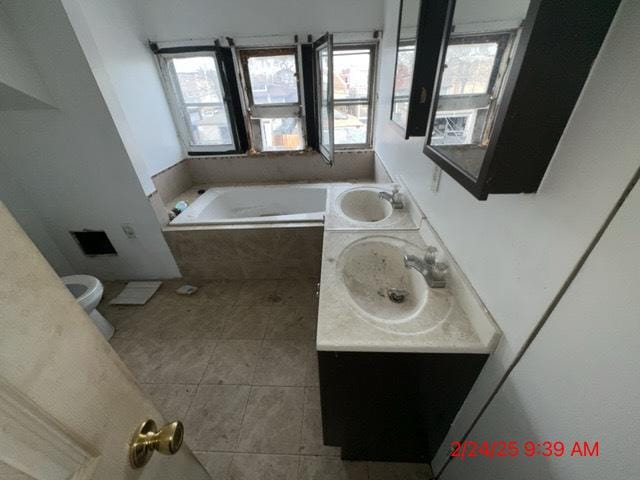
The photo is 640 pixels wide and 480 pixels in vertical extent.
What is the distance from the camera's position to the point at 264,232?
182 cm

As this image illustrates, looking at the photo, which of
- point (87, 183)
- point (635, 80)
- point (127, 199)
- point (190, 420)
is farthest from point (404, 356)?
point (87, 183)

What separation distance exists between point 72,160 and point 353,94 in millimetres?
2246

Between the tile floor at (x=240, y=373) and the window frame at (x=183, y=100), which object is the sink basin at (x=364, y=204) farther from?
the window frame at (x=183, y=100)

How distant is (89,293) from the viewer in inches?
55.5

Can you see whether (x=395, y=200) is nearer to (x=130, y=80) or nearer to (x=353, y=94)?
(x=353, y=94)

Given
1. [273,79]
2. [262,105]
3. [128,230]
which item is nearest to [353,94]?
[273,79]

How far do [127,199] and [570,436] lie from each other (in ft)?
7.34

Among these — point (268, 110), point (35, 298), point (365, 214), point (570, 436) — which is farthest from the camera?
point (268, 110)

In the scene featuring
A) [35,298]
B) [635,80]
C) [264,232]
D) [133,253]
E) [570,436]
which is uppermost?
[635,80]

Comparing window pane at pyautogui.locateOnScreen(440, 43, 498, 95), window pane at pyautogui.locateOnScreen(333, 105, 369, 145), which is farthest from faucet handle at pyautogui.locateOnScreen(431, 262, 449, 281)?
window pane at pyautogui.locateOnScreen(333, 105, 369, 145)

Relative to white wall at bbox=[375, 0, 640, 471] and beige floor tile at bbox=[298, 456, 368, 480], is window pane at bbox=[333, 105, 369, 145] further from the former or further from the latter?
beige floor tile at bbox=[298, 456, 368, 480]

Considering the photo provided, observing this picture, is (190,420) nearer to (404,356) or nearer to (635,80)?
(404,356)

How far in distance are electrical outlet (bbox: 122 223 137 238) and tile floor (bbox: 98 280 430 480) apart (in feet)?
1.55

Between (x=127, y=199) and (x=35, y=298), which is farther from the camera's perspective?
(x=127, y=199)
